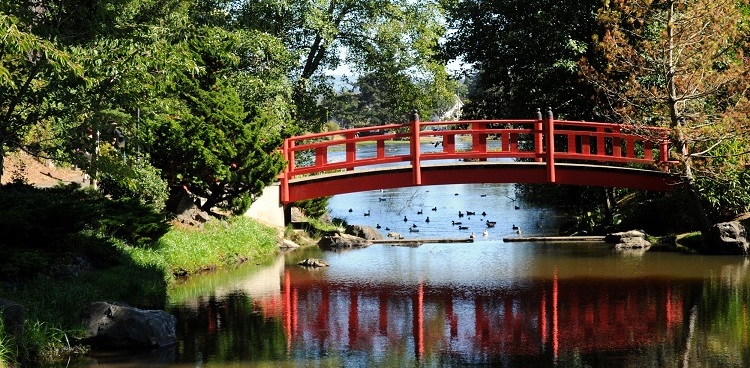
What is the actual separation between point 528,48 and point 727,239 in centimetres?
814

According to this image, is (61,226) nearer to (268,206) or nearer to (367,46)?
(268,206)

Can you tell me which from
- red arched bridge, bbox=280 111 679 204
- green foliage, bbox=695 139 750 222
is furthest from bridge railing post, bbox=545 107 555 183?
green foliage, bbox=695 139 750 222

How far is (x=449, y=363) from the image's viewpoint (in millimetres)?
11805

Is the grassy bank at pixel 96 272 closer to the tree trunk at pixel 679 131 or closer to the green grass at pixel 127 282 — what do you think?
the green grass at pixel 127 282

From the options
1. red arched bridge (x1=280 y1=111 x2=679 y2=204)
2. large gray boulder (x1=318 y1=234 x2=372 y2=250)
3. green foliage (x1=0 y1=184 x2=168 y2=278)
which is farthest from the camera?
large gray boulder (x1=318 y1=234 x2=372 y2=250)

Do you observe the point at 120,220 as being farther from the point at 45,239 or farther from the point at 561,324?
the point at 561,324

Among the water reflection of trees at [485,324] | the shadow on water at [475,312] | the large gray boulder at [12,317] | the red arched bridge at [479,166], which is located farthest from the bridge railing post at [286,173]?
the large gray boulder at [12,317]

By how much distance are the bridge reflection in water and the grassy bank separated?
2.23 m

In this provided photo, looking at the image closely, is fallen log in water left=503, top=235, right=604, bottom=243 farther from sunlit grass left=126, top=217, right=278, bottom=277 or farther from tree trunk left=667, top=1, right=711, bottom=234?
sunlit grass left=126, top=217, right=278, bottom=277

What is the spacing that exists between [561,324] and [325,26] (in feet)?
51.1

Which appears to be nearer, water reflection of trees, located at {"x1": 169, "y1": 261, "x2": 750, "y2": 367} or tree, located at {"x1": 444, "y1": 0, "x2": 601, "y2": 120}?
water reflection of trees, located at {"x1": 169, "y1": 261, "x2": 750, "y2": 367}

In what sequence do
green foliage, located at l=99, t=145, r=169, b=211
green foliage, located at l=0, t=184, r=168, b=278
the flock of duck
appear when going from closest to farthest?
green foliage, located at l=0, t=184, r=168, b=278 < green foliage, located at l=99, t=145, r=169, b=211 < the flock of duck

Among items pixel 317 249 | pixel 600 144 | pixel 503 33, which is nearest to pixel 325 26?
pixel 503 33

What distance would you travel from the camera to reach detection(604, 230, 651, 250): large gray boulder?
23.2m
